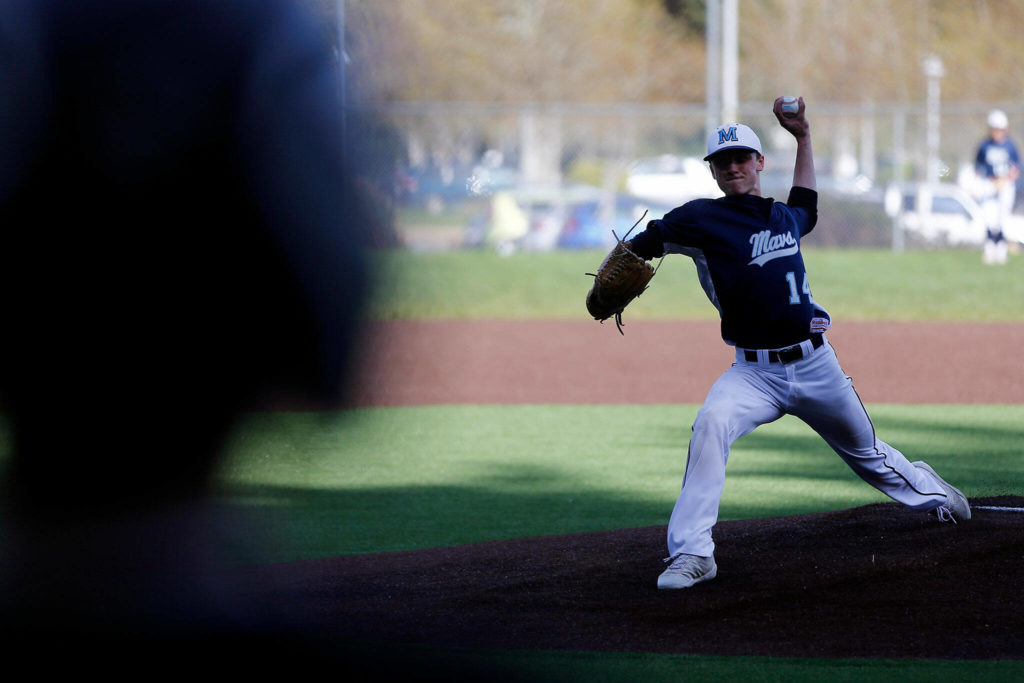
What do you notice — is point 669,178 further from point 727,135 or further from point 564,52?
point 727,135

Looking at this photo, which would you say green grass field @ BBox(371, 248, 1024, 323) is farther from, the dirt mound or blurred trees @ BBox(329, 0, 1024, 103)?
blurred trees @ BBox(329, 0, 1024, 103)

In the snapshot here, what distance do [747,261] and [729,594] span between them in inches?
49.4

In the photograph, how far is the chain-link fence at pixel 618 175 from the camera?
778 inches

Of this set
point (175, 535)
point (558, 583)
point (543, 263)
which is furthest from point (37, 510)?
point (543, 263)

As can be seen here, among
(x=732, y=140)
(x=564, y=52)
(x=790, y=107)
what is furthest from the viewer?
(x=564, y=52)

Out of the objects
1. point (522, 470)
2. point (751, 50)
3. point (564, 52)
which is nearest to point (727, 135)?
point (522, 470)

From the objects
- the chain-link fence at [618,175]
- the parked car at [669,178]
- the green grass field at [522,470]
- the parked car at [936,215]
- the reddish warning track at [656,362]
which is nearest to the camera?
the green grass field at [522,470]

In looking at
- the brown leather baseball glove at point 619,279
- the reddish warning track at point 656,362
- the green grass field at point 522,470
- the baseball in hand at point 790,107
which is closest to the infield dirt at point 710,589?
Result: the green grass field at point 522,470

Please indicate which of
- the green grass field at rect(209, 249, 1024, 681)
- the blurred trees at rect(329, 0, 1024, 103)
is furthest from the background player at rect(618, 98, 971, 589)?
the blurred trees at rect(329, 0, 1024, 103)

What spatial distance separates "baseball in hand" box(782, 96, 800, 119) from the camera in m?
5.27

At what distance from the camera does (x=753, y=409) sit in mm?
4988

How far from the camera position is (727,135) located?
511cm

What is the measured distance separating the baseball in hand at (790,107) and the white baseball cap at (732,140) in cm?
23

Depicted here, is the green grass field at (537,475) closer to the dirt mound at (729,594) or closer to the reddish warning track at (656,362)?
the dirt mound at (729,594)
